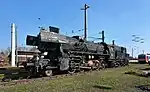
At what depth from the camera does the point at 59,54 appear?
22531 millimetres

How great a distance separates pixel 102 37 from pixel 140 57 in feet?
41.4

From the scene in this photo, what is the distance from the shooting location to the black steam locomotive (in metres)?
20.7

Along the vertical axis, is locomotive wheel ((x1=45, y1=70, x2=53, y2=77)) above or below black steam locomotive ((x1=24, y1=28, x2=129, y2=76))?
below

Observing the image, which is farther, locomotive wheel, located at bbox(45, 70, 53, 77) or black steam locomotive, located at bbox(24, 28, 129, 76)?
locomotive wheel, located at bbox(45, 70, 53, 77)

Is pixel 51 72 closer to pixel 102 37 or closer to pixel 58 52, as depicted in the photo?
pixel 58 52

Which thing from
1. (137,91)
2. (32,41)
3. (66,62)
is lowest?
(137,91)

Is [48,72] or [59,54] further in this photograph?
[59,54]

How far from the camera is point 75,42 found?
26328 mm

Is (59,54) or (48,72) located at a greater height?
(59,54)

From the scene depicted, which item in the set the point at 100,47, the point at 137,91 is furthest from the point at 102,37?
the point at 137,91

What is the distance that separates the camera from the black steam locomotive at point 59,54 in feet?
67.8

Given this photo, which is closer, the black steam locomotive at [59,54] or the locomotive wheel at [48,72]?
the black steam locomotive at [59,54]

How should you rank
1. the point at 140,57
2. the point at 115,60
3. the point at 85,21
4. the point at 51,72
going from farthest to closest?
the point at 140,57
the point at 85,21
the point at 115,60
the point at 51,72

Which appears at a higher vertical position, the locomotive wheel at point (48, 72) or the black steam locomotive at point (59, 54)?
the black steam locomotive at point (59, 54)
